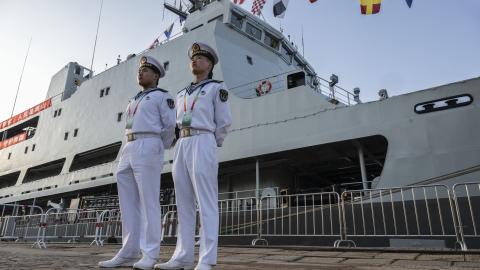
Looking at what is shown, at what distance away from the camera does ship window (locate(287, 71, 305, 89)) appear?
8.59 meters

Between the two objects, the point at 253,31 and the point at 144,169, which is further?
the point at 253,31

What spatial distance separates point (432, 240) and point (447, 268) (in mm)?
2819

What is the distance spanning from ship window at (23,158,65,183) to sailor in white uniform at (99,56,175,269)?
15.1 metres

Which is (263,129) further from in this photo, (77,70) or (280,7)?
(77,70)

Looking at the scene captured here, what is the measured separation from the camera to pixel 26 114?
20047 millimetres

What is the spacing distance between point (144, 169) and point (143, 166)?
0.08 ft

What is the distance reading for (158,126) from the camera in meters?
2.96

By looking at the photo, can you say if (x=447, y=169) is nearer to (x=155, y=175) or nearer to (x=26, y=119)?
(x=155, y=175)

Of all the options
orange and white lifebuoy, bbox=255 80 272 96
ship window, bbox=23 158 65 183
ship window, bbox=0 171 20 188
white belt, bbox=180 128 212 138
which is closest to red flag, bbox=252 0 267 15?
orange and white lifebuoy, bbox=255 80 272 96

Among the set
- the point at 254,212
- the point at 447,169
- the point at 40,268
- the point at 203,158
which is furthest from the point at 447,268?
the point at 254,212

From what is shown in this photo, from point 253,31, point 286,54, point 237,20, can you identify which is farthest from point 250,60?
point 286,54

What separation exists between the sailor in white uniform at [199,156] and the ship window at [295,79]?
605cm

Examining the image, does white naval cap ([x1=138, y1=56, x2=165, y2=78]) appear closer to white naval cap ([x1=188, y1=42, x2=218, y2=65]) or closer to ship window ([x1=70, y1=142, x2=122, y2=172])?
white naval cap ([x1=188, y1=42, x2=218, y2=65])

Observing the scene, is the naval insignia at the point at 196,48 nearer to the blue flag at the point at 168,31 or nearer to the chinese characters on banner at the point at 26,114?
the blue flag at the point at 168,31
